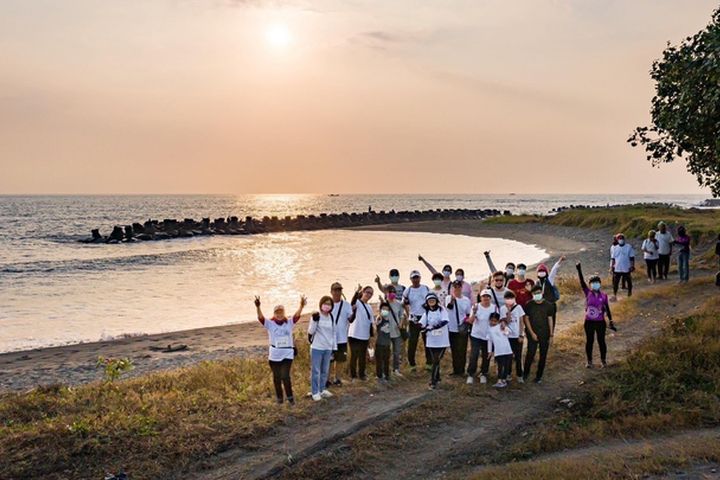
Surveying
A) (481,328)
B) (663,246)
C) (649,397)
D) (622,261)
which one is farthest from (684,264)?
(481,328)

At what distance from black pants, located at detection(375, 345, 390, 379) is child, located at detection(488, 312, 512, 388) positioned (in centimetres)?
212

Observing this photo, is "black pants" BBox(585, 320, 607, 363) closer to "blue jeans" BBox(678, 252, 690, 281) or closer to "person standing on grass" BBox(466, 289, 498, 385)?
"person standing on grass" BBox(466, 289, 498, 385)

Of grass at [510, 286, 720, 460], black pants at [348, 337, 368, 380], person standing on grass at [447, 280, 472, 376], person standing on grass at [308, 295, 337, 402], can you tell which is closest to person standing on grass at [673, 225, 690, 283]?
grass at [510, 286, 720, 460]

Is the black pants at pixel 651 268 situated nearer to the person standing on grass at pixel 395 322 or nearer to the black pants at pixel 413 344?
the black pants at pixel 413 344

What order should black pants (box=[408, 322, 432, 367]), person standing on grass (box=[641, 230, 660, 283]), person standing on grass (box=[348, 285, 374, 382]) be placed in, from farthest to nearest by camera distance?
1. person standing on grass (box=[641, 230, 660, 283])
2. black pants (box=[408, 322, 432, 367])
3. person standing on grass (box=[348, 285, 374, 382])

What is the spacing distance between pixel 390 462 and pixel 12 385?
1009 cm

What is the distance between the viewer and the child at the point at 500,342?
11.1m

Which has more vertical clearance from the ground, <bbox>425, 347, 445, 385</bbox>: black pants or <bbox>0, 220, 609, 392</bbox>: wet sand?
<bbox>425, 347, 445, 385</bbox>: black pants

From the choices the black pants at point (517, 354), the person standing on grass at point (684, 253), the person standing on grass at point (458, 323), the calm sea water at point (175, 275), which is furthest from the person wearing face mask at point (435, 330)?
the person standing on grass at point (684, 253)

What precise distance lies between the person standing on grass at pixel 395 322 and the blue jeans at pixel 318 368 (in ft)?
5.53

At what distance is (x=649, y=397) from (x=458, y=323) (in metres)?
3.64

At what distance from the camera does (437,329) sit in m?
11.2

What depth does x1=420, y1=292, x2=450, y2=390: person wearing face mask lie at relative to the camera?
1124cm

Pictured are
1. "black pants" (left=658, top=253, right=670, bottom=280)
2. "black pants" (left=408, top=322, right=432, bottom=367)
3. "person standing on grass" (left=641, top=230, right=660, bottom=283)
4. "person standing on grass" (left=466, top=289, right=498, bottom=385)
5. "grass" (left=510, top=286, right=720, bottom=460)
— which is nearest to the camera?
"grass" (left=510, top=286, right=720, bottom=460)
